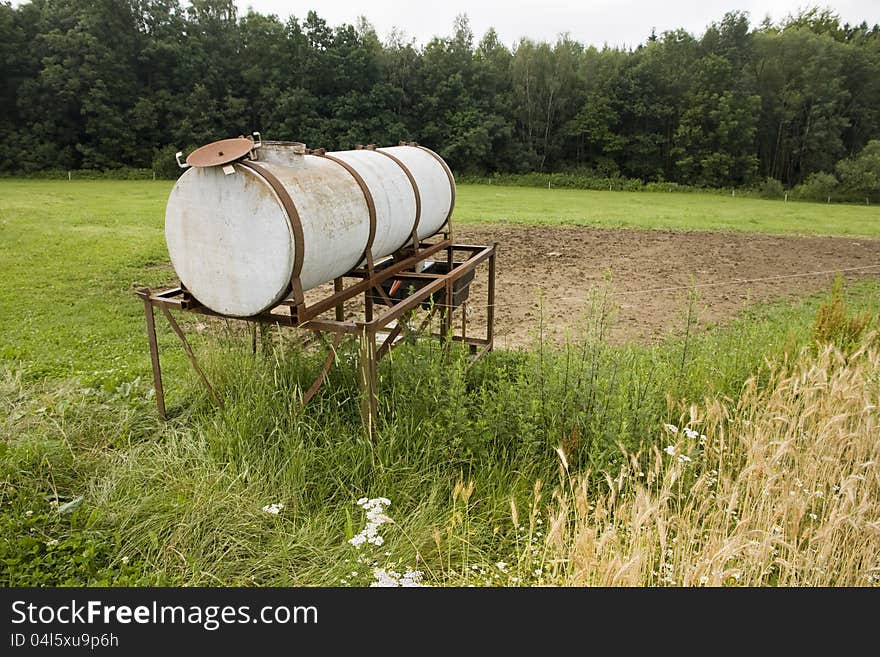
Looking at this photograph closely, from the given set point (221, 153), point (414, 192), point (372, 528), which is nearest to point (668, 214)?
point (414, 192)

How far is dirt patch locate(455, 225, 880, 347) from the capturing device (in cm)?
980

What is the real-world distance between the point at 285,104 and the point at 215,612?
151 ft

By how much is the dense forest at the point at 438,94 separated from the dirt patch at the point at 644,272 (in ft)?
95.1

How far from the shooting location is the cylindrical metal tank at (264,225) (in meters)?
4.25

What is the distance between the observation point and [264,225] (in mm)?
4242

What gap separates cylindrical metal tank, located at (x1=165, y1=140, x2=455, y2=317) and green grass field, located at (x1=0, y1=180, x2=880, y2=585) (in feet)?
2.71

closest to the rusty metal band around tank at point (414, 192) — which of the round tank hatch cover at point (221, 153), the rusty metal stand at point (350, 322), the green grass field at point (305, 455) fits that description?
the rusty metal stand at point (350, 322)

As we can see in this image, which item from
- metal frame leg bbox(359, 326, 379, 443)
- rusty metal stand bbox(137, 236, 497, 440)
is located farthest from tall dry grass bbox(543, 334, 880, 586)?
rusty metal stand bbox(137, 236, 497, 440)

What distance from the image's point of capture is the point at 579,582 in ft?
8.41

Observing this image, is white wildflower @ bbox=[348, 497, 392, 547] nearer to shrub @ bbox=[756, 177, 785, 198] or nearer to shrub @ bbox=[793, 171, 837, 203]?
shrub @ bbox=[793, 171, 837, 203]

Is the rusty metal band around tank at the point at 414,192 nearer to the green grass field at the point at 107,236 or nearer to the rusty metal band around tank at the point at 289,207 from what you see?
the rusty metal band around tank at the point at 289,207

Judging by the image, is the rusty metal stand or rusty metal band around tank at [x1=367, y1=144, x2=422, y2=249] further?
rusty metal band around tank at [x1=367, y1=144, x2=422, y2=249]

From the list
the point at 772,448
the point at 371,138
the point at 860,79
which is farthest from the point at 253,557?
the point at 860,79

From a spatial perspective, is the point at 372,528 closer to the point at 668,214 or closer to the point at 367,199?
the point at 367,199
